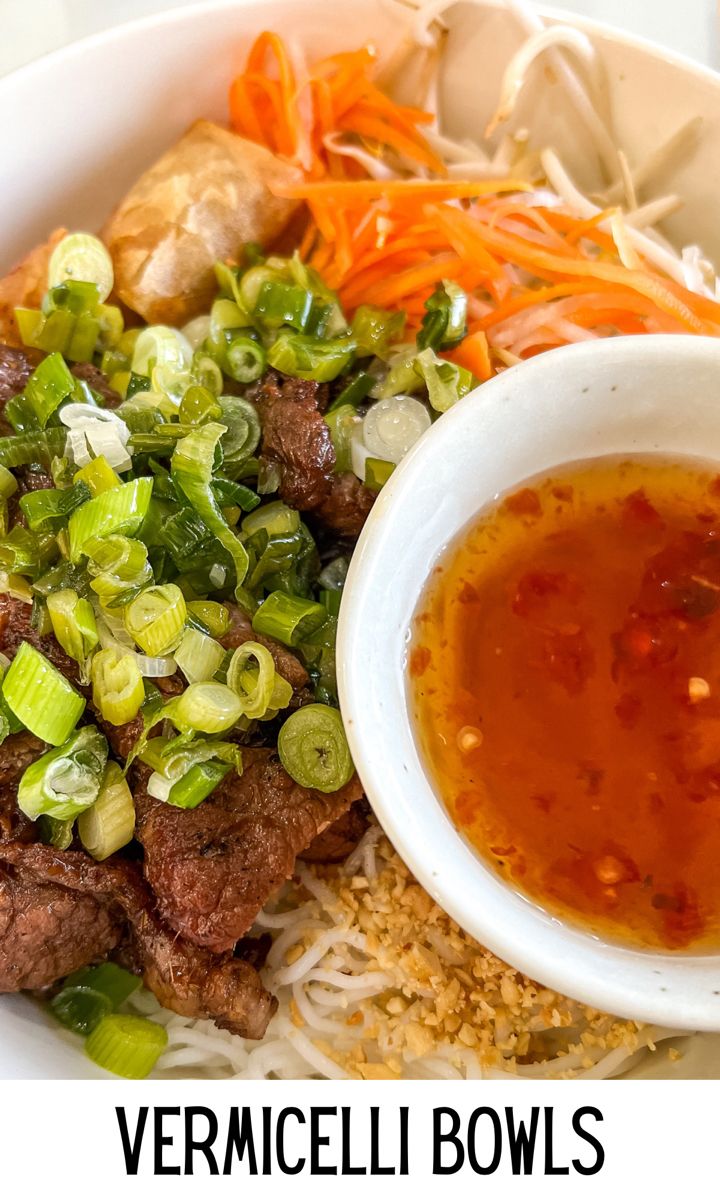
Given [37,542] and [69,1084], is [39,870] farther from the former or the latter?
[37,542]

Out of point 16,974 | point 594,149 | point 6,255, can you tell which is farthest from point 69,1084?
point 594,149

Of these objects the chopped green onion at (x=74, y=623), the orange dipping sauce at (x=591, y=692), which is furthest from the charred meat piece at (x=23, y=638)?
the orange dipping sauce at (x=591, y=692)

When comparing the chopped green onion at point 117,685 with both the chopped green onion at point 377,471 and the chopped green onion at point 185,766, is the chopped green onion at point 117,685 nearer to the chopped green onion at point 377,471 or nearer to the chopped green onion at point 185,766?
the chopped green onion at point 185,766

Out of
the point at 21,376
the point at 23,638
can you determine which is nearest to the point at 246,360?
the point at 21,376

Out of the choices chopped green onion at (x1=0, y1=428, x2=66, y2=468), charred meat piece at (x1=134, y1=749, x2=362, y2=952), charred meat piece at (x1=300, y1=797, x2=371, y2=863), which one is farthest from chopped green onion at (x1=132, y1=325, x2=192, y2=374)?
charred meat piece at (x1=300, y1=797, x2=371, y2=863)

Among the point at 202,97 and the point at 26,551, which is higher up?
the point at 202,97

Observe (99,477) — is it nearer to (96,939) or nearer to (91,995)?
(96,939)
